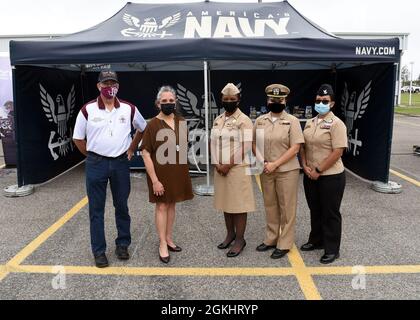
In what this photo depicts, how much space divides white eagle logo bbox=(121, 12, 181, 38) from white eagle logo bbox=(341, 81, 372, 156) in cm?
348

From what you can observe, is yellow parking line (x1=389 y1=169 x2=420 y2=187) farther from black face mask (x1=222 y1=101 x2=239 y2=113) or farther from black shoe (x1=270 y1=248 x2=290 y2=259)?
black face mask (x1=222 y1=101 x2=239 y2=113)

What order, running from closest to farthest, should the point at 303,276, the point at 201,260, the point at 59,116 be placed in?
the point at 303,276 < the point at 201,260 < the point at 59,116

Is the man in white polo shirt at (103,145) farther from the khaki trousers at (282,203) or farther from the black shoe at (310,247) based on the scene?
the black shoe at (310,247)

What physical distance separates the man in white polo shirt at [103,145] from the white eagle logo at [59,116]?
3557 millimetres

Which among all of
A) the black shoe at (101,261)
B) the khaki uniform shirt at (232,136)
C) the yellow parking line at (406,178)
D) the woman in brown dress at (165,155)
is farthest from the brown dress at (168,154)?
the yellow parking line at (406,178)

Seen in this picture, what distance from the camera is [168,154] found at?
11.1 feet

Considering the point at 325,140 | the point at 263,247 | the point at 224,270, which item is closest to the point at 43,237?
the point at 224,270

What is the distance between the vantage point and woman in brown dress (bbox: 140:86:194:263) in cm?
334

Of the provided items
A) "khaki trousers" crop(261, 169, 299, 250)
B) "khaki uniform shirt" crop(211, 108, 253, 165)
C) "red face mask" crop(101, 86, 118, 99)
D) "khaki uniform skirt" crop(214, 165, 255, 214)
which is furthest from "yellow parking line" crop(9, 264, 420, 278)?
"red face mask" crop(101, 86, 118, 99)

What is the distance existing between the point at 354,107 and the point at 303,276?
14.7ft

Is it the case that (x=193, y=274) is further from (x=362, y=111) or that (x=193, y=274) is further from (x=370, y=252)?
(x=362, y=111)

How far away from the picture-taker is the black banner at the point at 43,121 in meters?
5.84

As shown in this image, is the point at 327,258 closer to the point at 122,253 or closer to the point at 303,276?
the point at 303,276
